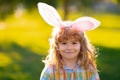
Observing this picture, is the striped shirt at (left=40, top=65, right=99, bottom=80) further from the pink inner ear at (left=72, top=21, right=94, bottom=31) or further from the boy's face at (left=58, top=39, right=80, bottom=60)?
the pink inner ear at (left=72, top=21, right=94, bottom=31)

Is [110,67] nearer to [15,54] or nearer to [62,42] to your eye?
[15,54]

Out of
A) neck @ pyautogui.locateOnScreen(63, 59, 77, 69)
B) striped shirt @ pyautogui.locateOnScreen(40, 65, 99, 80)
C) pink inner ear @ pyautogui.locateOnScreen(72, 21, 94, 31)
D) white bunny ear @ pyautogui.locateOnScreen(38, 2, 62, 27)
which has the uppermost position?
white bunny ear @ pyautogui.locateOnScreen(38, 2, 62, 27)

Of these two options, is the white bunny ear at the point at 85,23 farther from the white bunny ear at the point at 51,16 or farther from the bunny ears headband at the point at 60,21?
the white bunny ear at the point at 51,16

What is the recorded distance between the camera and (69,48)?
6258mm

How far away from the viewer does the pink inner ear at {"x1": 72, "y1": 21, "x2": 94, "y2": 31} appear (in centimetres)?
632

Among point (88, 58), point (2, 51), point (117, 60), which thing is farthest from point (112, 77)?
point (2, 51)

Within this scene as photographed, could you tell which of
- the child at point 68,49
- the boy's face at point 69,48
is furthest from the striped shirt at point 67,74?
the boy's face at point 69,48

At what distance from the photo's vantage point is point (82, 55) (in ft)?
21.1

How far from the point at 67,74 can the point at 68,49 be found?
0.29m

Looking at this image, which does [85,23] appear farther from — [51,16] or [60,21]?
[51,16]

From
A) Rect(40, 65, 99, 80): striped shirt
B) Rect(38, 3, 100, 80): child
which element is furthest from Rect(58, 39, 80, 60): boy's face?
Rect(40, 65, 99, 80): striped shirt

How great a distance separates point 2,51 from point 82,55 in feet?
36.4

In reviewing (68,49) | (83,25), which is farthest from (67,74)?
(83,25)

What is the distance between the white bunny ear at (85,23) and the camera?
632cm
